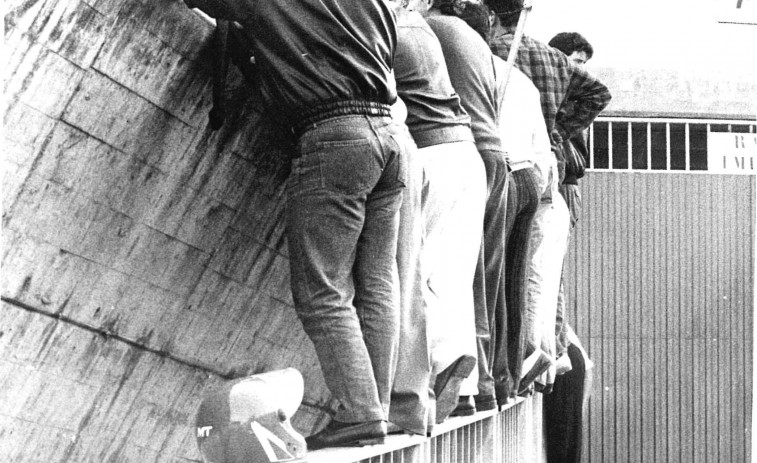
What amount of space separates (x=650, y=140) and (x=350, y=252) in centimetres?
1381

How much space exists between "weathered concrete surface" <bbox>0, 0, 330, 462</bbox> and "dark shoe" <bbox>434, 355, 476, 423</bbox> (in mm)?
759

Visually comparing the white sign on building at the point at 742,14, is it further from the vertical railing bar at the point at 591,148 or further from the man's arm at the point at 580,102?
the man's arm at the point at 580,102

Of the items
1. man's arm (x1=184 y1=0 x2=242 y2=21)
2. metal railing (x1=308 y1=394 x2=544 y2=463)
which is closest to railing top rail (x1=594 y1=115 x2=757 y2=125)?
metal railing (x1=308 y1=394 x2=544 y2=463)

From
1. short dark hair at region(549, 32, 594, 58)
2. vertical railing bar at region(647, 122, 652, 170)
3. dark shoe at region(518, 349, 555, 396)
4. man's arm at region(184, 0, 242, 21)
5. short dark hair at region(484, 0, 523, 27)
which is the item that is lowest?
dark shoe at region(518, 349, 555, 396)

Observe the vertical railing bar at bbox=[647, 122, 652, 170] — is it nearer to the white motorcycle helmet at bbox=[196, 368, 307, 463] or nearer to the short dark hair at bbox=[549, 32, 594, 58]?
the short dark hair at bbox=[549, 32, 594, 58]

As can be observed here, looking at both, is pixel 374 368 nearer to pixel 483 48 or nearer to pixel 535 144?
pixel 483 48

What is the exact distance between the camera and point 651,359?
18.7m

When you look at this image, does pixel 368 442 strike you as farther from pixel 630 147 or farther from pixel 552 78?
pixel 630 147

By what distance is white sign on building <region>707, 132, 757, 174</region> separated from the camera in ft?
61.8

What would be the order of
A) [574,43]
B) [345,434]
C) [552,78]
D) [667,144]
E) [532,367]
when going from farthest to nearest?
[667,144]
[574,43]
[552,78]
[532,367]
[345,434]

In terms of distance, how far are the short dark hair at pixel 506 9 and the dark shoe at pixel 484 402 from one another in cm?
223

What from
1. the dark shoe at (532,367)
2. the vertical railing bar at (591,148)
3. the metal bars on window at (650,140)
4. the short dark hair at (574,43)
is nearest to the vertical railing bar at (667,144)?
the metal bars on window at (650,140)

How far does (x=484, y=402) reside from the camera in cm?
784

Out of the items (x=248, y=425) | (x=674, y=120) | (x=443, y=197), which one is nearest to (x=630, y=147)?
(x=674, y=120)
